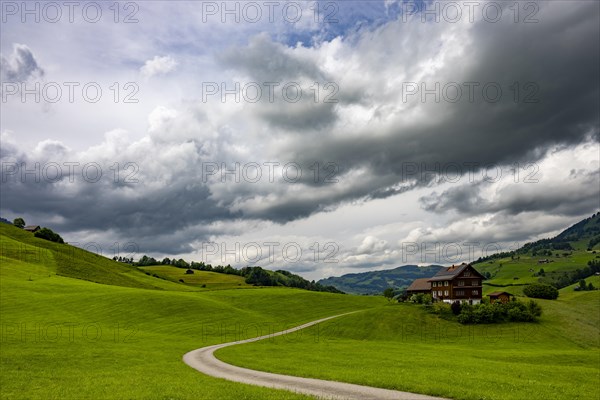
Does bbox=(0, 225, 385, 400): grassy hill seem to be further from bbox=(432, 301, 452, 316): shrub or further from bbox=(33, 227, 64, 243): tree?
bbox=(432, 301, 452, 316): shrub

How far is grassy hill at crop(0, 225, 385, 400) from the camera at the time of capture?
93.1ft

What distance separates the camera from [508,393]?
28266mm

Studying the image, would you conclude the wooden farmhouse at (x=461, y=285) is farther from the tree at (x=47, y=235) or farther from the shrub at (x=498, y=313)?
the tree at (x=47, y=235)

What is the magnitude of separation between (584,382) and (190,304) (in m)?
79.3

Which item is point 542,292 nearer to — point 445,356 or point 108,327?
point 445,356

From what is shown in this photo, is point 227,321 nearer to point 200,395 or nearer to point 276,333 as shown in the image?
point 276,333

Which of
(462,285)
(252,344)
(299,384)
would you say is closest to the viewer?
(299,384)

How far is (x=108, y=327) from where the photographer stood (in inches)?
2840

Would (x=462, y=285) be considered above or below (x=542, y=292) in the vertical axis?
above

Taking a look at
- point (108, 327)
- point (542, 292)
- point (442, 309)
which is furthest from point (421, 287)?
point (108, 327)

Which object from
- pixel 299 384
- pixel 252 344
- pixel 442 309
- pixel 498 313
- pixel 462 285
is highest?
pixel 299 384

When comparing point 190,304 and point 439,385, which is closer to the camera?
point 439,385

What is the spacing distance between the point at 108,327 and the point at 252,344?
30.1 metres

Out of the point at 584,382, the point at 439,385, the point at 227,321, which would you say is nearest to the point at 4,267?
the point at 227,321
